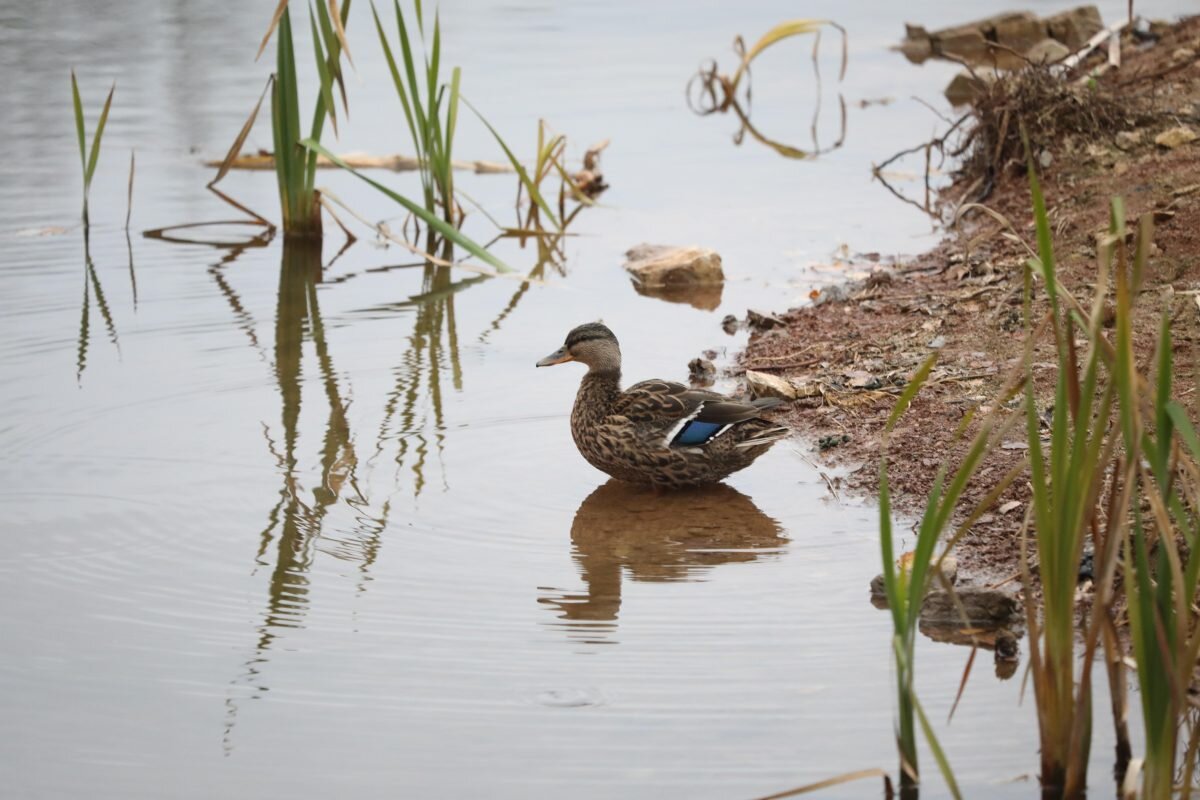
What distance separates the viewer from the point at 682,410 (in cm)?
568

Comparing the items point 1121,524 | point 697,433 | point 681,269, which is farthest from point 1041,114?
point 1121,524

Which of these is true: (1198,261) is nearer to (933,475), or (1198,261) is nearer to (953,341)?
(953,341)

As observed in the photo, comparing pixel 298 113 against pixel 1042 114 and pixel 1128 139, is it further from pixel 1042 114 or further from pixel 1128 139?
pixel 1128 139

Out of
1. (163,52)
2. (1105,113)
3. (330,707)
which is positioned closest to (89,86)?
(163,52)

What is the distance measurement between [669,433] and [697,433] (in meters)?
0.12

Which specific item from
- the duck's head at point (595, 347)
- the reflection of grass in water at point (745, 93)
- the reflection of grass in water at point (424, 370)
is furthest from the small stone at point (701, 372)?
the reflection of grass in water at point (745, 93)

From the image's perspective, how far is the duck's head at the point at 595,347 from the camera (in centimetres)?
605

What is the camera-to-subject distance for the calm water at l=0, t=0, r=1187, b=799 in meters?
3.66

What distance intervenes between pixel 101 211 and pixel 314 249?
5.70ft

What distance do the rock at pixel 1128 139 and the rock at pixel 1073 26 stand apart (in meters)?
6.22

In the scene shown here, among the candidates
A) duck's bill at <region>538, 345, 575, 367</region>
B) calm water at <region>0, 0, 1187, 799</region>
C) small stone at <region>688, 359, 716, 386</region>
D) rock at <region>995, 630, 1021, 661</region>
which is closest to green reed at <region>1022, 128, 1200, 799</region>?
calm water at <region>0, 0, 1187, 799</region>

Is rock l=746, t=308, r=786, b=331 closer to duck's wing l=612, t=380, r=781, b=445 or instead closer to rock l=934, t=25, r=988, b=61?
duck's wing l=612, t=380, r=781, b=445

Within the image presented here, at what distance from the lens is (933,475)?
540 cm

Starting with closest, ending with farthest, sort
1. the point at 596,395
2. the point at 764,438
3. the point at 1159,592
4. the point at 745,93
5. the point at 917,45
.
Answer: the point at 1159,592 < the point at 764,438 < the point at 596,395 < the point at 745,93 < the point at 917,45
